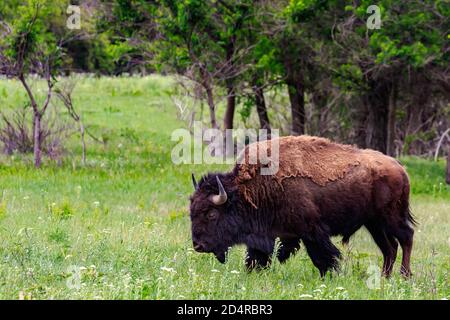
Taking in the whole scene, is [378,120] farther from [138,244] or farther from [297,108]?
[138,244]

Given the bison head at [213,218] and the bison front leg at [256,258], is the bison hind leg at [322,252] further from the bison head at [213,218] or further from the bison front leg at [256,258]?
the bison head at [213,218]

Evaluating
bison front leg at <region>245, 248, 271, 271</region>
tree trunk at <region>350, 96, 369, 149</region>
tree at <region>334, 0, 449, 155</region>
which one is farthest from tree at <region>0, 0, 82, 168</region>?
tree trunk at <region>350, 96, 369, 149</region>

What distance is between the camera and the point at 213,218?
1041cm

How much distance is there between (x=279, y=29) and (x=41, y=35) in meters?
6.52

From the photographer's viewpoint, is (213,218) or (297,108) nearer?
(213,218)

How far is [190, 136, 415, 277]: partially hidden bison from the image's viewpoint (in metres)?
10.4

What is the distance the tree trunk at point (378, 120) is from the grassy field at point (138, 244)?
1.51 m

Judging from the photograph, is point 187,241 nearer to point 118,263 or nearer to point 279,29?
point 118,263

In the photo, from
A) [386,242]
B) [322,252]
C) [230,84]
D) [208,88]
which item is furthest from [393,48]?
[322,252]

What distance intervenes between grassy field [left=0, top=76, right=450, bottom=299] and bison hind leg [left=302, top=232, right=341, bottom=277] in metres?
0.21

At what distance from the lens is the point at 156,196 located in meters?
16.8

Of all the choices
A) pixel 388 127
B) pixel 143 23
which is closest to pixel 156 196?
pixel 143 23

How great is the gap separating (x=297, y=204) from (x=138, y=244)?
7.35 ft

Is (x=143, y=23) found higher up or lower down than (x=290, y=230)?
higher up
